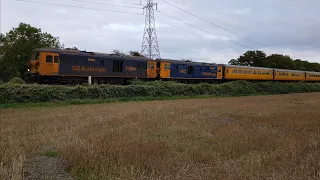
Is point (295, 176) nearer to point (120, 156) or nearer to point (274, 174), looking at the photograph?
point (274, 174)

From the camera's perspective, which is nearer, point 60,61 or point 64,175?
point 64,175

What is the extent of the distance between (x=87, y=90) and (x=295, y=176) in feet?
64.5

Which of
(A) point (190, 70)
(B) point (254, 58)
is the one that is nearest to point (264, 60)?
(B) point (254, 58)

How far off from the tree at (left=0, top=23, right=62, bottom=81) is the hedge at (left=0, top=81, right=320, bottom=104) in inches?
985

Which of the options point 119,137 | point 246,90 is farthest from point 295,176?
point 246,90

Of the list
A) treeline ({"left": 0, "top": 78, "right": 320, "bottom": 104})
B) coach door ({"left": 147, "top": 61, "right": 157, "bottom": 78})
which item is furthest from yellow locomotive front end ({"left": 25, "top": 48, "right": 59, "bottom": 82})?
coach door ({"left": 147, "top": 61, "right": 157, "bottom": 78})

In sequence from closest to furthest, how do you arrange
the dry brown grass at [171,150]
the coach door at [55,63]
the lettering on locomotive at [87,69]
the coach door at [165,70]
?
the dry brown grass at [171,150]
the coach door at [55,63]
the lettering on locomotive at [87,69]
the coach door at [165,70]

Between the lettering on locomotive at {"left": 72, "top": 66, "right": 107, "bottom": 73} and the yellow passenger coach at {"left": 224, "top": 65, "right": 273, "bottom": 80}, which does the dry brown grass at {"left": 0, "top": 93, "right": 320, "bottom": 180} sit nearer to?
the lettering on locomotive at {"left": 72, "top": 66, "right": 107, "bottom": 73}

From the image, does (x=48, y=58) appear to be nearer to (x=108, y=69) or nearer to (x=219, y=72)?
(x=108, y=69)

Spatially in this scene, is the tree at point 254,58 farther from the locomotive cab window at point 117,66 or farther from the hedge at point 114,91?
the locomotive cab window at point 117,66

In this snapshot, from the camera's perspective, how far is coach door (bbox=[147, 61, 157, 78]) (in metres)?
34.7

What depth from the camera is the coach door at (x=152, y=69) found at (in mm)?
34656

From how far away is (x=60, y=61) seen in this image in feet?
86.2

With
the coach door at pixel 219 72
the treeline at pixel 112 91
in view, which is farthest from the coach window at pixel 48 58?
the coach door at pixel 219 72
